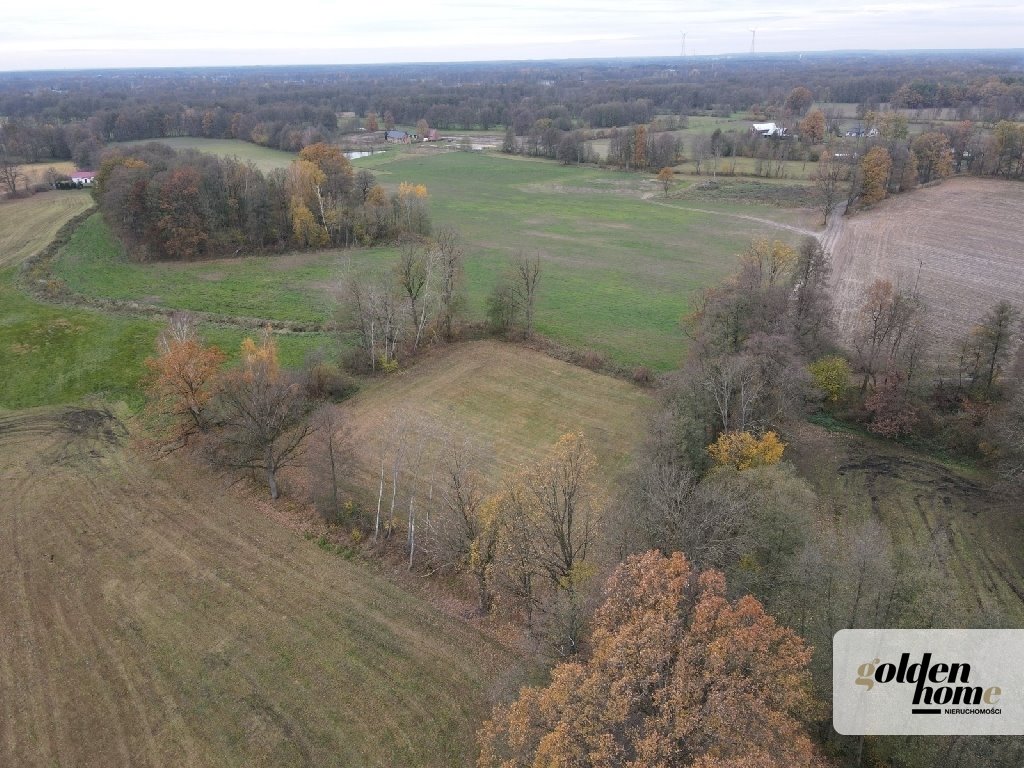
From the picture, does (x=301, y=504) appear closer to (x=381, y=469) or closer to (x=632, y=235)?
(x=381, y=469)

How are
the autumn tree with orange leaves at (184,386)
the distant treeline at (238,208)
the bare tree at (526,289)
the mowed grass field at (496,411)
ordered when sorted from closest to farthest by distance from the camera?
the autumn tree with orange leaves at (184,386) → the mowed grass field at (496,411) → the bare tree at (526,289) → the distant treeline at (238,208)

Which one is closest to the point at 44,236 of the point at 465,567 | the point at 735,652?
the point at 465,567

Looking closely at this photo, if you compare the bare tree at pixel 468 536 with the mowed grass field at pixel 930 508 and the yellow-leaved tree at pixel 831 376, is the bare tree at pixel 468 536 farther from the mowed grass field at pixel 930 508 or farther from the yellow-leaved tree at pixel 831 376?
the yellow-leaved tree at pixel 831 376

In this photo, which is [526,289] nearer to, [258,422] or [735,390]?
[735,390]

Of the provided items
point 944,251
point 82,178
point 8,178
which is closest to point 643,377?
point 944,251

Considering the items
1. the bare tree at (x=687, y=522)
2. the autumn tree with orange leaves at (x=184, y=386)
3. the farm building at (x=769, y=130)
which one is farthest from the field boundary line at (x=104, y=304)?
the farm building at (x=769, y=130)

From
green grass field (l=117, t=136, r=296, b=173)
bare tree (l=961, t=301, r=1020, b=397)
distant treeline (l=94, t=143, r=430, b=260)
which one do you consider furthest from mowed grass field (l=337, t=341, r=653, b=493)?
green grass field (l=117, t=136, r=296, b=173)
